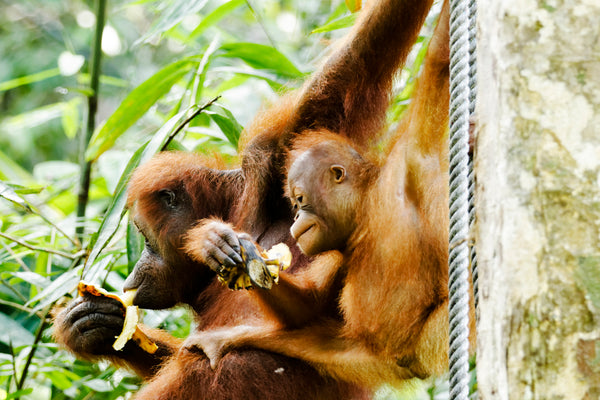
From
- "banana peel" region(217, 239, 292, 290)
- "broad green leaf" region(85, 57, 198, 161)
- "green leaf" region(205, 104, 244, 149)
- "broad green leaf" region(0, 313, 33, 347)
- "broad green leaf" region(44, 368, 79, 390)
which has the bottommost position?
"broad green leaf" region(44, 368, 79, 390)

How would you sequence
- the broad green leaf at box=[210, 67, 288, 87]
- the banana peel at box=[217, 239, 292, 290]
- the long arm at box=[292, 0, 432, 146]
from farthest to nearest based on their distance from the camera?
the broad green leaf at box=[210, 67, 288, 87]
the long arm at box=[292, 0, 432, 146]
the banana peel at box=[217, 239, 292, 290]

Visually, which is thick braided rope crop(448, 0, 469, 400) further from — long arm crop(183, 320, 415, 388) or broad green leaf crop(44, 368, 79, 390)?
broad green leaf crop(44, 368, 79, 390)

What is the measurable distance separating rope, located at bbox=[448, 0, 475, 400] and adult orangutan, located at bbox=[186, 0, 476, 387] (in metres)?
0.57

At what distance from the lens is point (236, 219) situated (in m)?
3.31

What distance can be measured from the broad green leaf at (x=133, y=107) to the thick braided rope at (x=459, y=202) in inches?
79.0

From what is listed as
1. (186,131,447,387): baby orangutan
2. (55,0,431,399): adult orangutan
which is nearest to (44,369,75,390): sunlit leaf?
(55,0,431,399): adult orangutan

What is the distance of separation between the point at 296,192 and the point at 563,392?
1577 mm

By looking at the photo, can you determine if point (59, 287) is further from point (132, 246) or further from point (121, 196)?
point (121, 196)

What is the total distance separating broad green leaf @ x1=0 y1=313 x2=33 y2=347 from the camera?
137 inches

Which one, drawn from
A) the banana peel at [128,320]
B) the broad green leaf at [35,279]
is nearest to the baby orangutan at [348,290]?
the banana peel at [128,320]

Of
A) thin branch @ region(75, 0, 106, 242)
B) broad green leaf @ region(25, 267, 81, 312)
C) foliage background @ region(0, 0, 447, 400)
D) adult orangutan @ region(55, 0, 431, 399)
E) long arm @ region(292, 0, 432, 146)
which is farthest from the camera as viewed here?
thin branch @ region(75, 0, 106, 242)

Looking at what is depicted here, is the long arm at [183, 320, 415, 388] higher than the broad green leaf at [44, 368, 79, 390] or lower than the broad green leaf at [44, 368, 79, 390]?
higher

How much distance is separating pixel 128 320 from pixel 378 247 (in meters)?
1.16

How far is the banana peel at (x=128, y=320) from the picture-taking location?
10.2 ft
